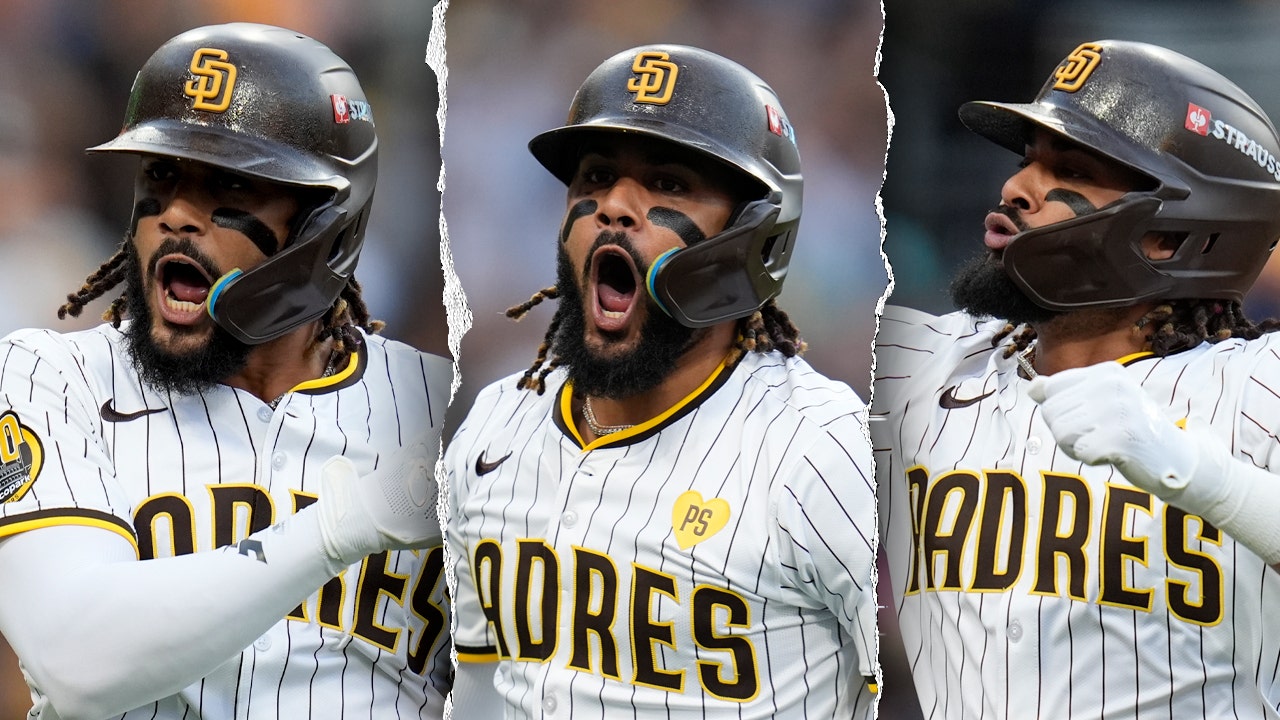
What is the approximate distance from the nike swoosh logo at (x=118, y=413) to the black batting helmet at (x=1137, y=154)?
713mm

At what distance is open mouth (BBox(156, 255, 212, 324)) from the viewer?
3.51 feet

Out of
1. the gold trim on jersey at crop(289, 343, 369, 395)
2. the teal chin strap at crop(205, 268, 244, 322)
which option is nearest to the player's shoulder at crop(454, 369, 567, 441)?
the gold trim on jersey at crop(289, 343, 369, 395)

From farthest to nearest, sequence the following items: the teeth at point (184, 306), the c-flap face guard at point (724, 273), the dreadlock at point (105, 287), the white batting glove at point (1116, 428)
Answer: the dreadlock at point (105, 287) → the teeth at point (184, 306) → the c-flap face guard at point (724, 273) → the white batting glove at point (1116, 428)

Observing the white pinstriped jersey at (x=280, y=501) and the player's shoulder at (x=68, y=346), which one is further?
the player's shoulder at (x=68, y=346)

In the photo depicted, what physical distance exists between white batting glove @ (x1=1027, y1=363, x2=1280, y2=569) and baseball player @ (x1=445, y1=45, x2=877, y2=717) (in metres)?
0.15

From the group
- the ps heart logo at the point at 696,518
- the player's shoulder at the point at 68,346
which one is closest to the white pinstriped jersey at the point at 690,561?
the ps heart logo at the point at 696,518

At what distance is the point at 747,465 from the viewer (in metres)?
1.00

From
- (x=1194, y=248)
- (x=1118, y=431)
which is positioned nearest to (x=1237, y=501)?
(x=1118, y=431)

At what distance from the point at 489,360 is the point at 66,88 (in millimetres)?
506

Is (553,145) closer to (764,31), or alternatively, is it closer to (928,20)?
(764,31)

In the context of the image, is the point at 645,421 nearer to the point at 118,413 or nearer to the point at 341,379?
the point at 341,379

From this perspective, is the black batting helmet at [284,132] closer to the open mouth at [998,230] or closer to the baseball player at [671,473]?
the baseball player at [671,473]

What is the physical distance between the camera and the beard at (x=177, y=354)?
3.48 ft

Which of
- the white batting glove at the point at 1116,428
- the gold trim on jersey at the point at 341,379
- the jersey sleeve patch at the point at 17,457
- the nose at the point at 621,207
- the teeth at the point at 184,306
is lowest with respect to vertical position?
the jersey sleeve patch at the point at 17,457
